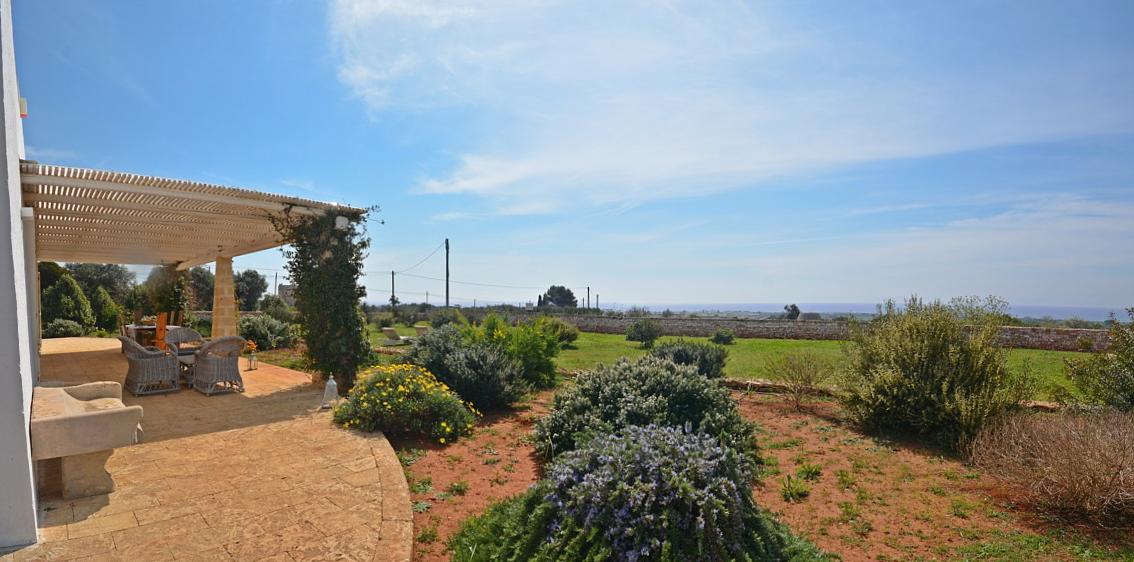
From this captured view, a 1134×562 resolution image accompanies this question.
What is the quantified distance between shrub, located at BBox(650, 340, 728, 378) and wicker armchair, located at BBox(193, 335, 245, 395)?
6091 millimetres

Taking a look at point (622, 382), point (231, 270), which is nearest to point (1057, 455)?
point (622, 382)

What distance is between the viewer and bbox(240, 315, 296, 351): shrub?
14023mm

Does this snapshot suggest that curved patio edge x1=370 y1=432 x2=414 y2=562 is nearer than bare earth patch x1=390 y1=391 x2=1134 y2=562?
Yes

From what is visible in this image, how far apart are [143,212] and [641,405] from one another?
25.6ft

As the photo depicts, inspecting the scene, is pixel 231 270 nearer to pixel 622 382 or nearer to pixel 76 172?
pixel 76 172

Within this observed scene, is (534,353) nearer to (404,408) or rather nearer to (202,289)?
(404,408)

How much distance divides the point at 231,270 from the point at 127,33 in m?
7.01

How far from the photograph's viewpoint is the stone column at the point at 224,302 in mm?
11398

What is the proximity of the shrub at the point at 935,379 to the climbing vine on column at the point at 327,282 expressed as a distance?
6998mm

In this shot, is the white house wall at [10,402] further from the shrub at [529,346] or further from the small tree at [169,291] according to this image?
the small tree at [169,291]

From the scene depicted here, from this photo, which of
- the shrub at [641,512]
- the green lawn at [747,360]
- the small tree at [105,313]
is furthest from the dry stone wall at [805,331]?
the small tree at [105,313]

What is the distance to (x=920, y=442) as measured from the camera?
5.93m

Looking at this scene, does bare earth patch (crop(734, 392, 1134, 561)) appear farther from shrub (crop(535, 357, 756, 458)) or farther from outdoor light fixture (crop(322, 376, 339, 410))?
outdoor light fixture (crop(322, 376, 339, 410))

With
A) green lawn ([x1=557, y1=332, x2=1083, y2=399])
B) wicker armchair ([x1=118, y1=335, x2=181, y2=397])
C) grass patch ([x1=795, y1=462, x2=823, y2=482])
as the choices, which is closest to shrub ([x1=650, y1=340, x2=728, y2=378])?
green lawn ([x1=557, y1=332, x2=1083, y2=399])
